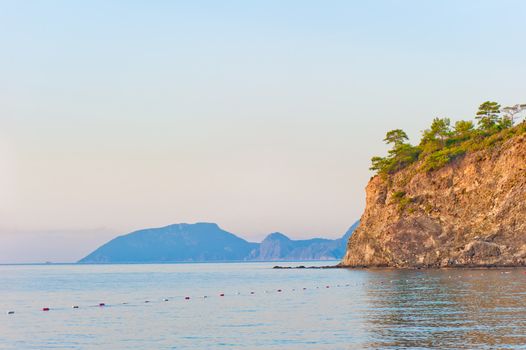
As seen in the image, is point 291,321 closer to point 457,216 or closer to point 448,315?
point 448,315

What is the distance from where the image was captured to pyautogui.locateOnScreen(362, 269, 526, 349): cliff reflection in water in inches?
1982

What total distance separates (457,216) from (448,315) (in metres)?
108

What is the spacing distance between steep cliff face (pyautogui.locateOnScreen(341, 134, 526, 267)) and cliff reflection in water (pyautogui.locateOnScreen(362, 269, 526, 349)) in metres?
49.4

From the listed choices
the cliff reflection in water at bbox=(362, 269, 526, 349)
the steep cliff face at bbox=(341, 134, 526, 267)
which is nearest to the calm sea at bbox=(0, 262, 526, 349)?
the cliff reflection in water at bbox=(362, 269, 526, 349)

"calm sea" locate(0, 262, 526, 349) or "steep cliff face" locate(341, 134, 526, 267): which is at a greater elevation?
"steep cliff face" locate(341, 134, 526, 267)

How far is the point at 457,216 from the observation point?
559 feet

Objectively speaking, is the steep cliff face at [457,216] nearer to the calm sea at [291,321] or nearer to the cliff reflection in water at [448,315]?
A: the cliff reflection in water at [448,315]

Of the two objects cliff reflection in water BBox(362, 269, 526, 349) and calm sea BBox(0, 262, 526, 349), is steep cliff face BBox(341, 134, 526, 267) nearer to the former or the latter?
cliff reflection in water BBox(362, 269, 526, 349)

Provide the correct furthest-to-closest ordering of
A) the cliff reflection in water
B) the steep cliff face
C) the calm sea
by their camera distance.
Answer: the steep cliff face < the calm sea < the cliff reflection in water

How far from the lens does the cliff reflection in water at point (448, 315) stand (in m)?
50.3

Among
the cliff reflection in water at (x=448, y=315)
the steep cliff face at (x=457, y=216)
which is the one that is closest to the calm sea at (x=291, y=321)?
the cliff reflection in water at (x=448, y=315)

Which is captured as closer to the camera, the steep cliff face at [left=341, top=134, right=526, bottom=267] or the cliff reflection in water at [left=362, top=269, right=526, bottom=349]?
the cliff reflection in water at [left=362, top=269, right=526, bottom=349]

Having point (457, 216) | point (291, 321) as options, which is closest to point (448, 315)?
point (291, 321)

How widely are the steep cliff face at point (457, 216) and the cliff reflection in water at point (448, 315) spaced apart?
1943 inches
